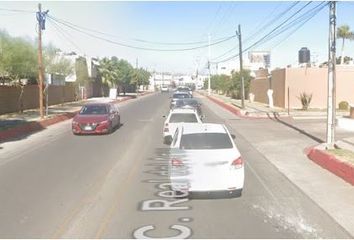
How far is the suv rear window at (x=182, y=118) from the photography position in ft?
67.2

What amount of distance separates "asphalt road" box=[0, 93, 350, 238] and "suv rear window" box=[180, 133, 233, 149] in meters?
1.11

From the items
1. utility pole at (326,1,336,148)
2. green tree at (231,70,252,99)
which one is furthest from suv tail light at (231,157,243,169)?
green tree at (231,70,252,99)

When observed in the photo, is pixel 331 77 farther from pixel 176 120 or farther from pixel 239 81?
pixel 239 81

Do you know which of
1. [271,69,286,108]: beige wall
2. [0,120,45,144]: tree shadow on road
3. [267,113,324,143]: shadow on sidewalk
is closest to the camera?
[267,113,324,143]: shadow on sidewalk

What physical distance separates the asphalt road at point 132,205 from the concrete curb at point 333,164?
1450 millimetres

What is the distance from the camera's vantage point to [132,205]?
34.4 ft

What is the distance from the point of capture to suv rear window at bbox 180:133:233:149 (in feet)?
36.6

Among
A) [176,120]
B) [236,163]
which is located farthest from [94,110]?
[236,163]

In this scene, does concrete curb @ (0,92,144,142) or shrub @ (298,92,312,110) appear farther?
shrub @ (298,92,312,110)

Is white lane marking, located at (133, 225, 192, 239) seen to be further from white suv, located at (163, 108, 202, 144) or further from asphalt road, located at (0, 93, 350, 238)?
white suv, located at (163, 108, 202, 144)

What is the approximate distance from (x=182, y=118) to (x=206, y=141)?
9.24 metres

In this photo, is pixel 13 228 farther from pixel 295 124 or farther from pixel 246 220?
pixel 295 124

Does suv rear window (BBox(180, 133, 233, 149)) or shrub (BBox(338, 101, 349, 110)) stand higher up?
suv rear window (BBox(180, 133, 233, 149))

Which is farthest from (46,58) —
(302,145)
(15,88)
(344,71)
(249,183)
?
(249,183)
